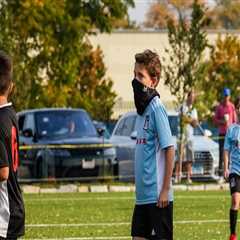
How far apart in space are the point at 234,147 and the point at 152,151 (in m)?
4.87

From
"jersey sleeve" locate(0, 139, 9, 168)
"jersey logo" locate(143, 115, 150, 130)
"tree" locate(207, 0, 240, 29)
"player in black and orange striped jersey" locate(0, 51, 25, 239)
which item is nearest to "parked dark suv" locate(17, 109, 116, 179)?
"jersey logo" locate(143, 115, 150, 130)

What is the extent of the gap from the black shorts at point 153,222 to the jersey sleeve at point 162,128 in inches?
19.4

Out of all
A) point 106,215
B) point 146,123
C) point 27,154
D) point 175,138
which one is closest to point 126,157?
point 175,138

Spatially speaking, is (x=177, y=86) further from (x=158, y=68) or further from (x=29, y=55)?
(x=158, y=68)

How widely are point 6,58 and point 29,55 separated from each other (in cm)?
3291

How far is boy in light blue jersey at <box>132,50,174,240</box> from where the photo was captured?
8.98 metres

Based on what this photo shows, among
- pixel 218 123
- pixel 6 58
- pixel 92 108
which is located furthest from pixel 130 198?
pixel 92 108

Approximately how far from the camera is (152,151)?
29.8 ft

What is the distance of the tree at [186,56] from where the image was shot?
28.6 m

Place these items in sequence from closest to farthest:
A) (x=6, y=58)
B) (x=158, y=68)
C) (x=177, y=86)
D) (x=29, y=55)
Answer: (x=6, y=58), (x=158, y=68), (x=177, y=86), (x=29, y=55)

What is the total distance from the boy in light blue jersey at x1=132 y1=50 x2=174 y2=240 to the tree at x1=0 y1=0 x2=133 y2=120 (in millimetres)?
25595

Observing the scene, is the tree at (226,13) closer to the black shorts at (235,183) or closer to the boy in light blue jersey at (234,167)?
the boy in light blue jersey at (234,167)

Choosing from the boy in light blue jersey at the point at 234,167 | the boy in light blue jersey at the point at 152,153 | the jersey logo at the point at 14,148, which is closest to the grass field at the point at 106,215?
the boy in light blue jersey at the point at 234,167

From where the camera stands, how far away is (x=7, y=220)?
26.1 ft
